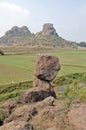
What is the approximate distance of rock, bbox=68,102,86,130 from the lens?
1186 centimetres

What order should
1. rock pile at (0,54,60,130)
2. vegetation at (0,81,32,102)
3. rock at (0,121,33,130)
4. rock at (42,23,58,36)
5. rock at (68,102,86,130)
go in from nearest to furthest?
rock at (0,121,33,130)
rock at (68,102,86,130)
rock pile at (0,54,60,130)
vegetation at (0,81,32,102)
rock at (42,23,58,36)

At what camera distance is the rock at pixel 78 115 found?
11.9m

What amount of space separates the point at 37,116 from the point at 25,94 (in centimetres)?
430

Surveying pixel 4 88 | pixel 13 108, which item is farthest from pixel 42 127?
pixel 4 88

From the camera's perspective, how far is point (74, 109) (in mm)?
12891

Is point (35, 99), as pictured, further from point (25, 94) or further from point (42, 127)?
point (42, 127)

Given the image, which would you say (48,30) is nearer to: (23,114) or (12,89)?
(12,89)

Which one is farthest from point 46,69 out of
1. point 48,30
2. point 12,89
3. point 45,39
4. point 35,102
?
point 48,30

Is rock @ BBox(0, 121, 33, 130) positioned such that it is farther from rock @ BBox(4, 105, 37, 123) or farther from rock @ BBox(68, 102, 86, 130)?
rock @ BBox(4, 105, 37, 123)

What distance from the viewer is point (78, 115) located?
12.4 meters

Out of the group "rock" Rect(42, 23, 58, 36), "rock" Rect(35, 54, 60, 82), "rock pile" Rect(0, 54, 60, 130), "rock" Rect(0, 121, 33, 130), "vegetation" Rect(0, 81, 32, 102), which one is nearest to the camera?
"rock" Rect(0, 121, 33, 130)

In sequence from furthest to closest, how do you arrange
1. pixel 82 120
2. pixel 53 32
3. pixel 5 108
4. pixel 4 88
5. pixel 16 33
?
pixel 16 33, pixel 53 32, pixel 4 88, pixel 5 108, pixel 82 120

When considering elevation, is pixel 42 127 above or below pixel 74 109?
below

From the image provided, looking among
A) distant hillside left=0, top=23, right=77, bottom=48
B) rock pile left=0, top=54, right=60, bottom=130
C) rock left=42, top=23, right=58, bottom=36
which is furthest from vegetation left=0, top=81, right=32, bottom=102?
rock left=42, top=23, right=58, bottom=36
